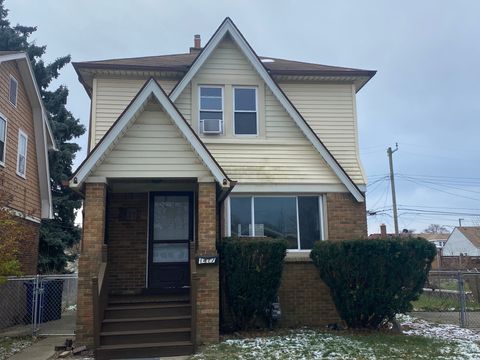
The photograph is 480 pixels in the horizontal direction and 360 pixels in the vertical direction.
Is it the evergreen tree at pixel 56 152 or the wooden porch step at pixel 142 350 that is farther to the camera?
the evergreen tree at pixel 56 152

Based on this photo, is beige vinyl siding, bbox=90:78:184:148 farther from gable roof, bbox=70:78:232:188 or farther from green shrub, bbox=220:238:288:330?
green shrub, bbox=220:238:288:330

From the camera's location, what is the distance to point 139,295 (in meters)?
10.9

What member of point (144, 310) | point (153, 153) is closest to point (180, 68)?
point (153, 153)

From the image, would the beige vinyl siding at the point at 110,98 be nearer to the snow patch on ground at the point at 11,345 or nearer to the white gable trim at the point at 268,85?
the white gable trim at the point at 268,85

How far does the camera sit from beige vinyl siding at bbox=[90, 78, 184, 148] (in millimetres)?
12656

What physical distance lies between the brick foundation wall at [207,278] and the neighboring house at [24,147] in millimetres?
6011

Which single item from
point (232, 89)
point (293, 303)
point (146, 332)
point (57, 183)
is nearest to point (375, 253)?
point (293, 303)

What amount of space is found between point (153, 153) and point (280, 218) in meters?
4.01

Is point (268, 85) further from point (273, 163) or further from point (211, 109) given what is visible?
point (273, 163)

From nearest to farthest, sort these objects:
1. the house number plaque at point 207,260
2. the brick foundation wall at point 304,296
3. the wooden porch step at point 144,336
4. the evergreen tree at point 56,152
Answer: the wooden porch step at point 144,336, the house number plaque at point 207,260, the brick foundation wall at point 304,296, the evergreen tree at point 56,152

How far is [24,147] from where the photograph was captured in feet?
50.7

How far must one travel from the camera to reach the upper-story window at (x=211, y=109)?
40.3 feet

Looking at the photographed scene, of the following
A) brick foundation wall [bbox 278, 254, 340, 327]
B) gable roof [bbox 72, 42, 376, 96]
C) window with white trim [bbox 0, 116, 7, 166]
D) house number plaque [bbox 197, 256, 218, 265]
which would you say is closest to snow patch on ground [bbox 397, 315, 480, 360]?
brick foundation wall [bbox 278, 254, 340, 327]

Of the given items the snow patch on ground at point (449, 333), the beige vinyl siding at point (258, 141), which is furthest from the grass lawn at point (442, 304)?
the beige vinyl siding at point (258, 141)
